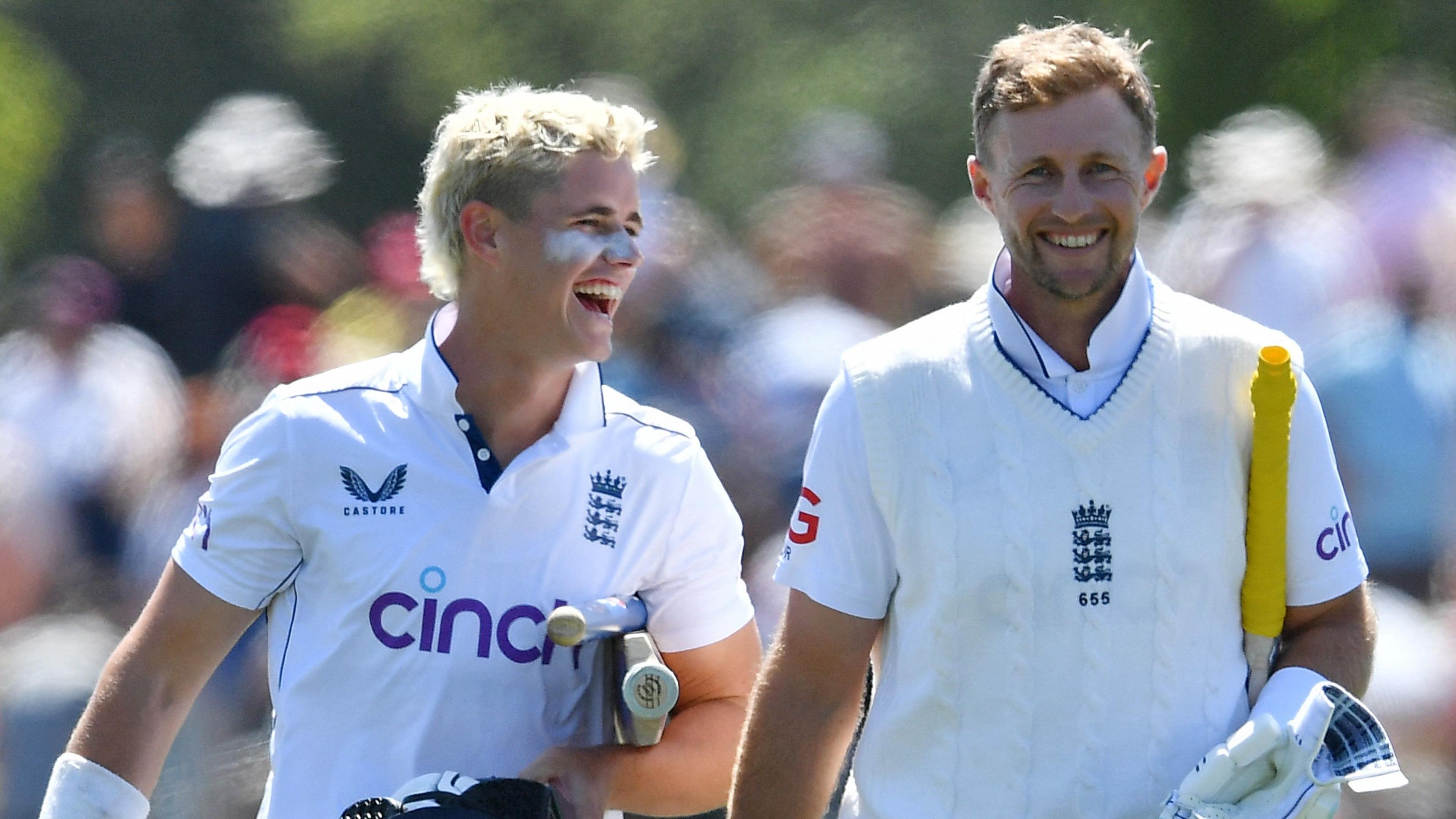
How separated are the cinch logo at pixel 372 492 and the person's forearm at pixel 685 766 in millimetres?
592

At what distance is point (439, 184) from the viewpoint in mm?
3463

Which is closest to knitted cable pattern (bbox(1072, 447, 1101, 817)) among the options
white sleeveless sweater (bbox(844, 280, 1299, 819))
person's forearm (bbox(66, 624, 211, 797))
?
white sleeveless sweater (bbox(844, 280, 1299, 819))

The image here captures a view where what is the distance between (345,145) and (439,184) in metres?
3.99

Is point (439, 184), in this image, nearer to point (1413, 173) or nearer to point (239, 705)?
point (239, 705)

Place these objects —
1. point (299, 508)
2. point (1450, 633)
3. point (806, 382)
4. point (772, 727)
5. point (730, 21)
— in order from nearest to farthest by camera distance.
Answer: point (772, 727) → point (299, 508) → point (1450, 633) → point (806, 382) → point (730, 21)

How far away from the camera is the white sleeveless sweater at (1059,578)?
9.23 feet

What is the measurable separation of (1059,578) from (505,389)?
3.58ft

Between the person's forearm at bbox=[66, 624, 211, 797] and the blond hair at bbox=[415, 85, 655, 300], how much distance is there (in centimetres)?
90

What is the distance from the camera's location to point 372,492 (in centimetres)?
321

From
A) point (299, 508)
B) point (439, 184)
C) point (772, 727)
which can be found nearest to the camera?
point (772, 727)

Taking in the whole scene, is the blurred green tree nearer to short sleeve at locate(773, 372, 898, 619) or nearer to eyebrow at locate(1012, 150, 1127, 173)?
short sleeve at locate(773, 372, 898, 619)

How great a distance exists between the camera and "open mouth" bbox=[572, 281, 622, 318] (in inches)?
131

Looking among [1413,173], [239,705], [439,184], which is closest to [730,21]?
[1413,173]

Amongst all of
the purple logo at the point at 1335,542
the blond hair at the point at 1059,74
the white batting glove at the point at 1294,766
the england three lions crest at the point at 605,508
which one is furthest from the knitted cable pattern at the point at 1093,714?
the england three lions crest at the point at 605,508
